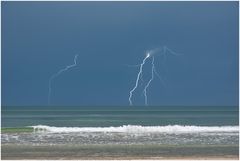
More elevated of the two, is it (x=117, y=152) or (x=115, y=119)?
(x=115, y=119)

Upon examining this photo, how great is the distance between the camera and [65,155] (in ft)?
69.9

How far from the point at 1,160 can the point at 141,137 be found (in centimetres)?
1024

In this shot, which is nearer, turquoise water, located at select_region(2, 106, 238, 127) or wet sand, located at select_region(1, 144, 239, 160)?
wet sand, located at select_region(1, 144, 239, 160)

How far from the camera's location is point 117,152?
2217 cm

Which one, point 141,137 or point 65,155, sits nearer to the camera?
point 65,155

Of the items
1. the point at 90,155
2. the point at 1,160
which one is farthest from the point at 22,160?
the point at 90,155

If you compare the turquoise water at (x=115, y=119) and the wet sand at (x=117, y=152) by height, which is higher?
the turquoise water at (x=115, y=119)

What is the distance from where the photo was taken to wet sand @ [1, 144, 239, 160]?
20.9 m

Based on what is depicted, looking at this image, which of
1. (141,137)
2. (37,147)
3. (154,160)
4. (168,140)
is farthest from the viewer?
(141,137)

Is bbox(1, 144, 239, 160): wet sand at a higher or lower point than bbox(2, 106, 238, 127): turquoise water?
lower

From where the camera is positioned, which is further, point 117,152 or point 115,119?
point 115,119

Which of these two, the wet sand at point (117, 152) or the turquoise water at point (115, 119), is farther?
the turquoise water at point (115, 119)

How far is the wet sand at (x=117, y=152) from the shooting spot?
20875 mm

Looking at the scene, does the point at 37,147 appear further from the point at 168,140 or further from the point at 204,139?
the point at 204,139
